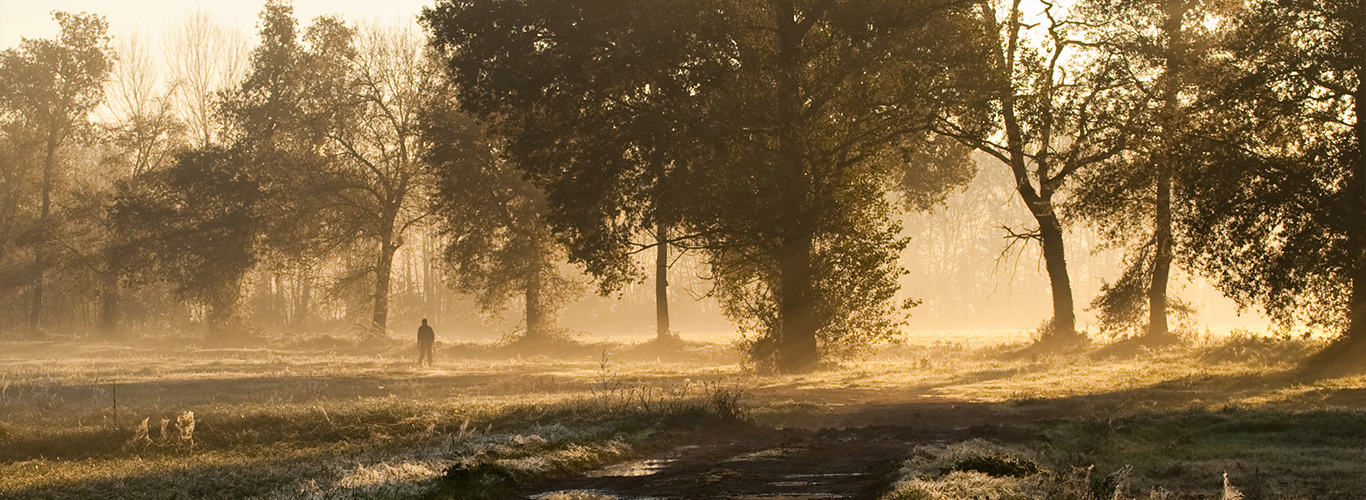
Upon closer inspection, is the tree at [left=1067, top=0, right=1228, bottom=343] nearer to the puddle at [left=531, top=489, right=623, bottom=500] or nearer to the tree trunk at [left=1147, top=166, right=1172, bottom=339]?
the tree trunk at [left=1147, top=166, right=1172, bottom=339]

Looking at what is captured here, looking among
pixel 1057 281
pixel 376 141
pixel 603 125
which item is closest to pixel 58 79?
pixel 376 141

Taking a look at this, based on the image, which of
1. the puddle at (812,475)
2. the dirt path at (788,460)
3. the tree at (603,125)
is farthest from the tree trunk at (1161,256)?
the puddle at (812,475)

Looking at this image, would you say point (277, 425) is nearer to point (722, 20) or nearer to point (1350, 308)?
point (722, 20)

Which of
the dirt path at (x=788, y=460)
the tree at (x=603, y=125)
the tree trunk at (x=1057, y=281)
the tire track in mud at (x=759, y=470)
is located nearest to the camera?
the tire track in mud at (x=759, y=470)

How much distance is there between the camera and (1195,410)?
18.5m

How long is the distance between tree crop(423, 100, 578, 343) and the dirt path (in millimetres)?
26821

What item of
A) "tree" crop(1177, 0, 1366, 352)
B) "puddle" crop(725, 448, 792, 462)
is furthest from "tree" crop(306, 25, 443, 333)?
"puddle" crop(725, 448, 792, 462)

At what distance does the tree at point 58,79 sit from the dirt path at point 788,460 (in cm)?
5756

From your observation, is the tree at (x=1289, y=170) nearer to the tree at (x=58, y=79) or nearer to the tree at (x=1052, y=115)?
the tree at (x=1052, y=115)

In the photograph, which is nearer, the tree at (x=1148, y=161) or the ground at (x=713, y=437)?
the ground at (x=713, y=437)

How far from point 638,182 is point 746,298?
436 centimetres

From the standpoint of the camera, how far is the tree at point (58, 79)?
63312mm

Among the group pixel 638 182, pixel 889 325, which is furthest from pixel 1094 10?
pixel 638 182

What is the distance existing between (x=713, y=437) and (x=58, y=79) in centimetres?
6062
